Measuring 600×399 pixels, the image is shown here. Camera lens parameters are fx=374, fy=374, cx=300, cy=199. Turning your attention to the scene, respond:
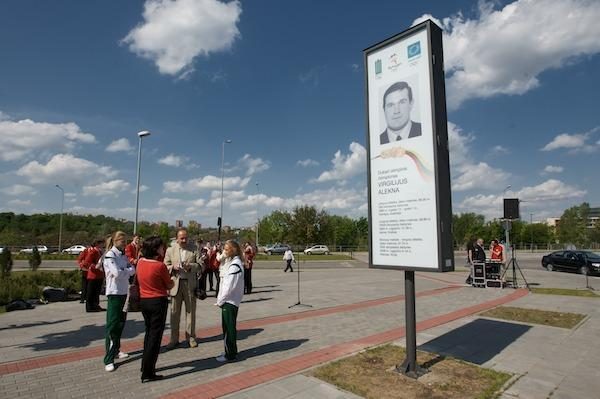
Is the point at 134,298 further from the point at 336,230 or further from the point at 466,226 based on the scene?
the point at 466,226

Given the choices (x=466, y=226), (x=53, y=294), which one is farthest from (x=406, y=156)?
(x=466, y=226)

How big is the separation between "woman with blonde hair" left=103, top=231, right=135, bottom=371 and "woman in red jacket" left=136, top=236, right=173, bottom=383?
85 centimetres

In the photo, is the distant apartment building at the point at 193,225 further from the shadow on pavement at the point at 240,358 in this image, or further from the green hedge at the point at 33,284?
the shadow on pavement at the point at 240,358

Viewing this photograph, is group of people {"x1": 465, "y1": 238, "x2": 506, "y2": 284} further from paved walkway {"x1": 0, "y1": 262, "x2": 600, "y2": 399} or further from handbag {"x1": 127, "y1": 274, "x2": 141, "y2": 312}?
handbag {"x1": 127, "y1": 274, "x2": 141, "y2": 312}

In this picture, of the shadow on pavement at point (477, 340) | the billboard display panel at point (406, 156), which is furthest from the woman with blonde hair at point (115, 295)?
the shadow on pavement at point (477, 340)

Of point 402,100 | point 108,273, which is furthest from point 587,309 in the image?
point 108,273

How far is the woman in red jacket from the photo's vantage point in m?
4.90

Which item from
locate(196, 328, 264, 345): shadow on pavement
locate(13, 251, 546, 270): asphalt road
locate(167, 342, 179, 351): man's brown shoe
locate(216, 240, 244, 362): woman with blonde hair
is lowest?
locate(13, 251, 546, 270): asphalt road

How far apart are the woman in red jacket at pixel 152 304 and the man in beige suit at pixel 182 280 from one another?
1325 mm

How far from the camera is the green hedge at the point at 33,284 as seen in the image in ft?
38.5

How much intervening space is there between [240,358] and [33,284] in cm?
1120

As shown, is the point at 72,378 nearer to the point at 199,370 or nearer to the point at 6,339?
the point at 199,370

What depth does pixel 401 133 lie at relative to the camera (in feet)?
18.3

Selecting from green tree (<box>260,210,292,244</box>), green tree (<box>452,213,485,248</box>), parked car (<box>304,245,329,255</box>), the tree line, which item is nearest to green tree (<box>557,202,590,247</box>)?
the tree line
